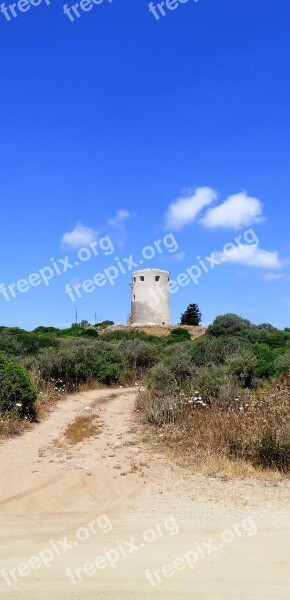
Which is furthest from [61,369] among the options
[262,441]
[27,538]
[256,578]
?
[256,578]

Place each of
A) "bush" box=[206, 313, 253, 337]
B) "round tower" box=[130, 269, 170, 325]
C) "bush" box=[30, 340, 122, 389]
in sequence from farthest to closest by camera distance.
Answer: "round tower" box=[130, 269, 170, 325]
"bush" box=[206, 313, 253, 337]
"bush" box=[30, 340, 122, 389]

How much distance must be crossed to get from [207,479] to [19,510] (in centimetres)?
264

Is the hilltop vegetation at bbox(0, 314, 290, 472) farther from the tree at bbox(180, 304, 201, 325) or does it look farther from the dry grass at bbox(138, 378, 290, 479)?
the tree at bbox(180, 304, 201, 325)

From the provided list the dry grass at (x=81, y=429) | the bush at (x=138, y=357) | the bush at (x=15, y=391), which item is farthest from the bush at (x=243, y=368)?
the bush at (x=138, y=357)

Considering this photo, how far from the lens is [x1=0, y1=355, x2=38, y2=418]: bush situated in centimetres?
1028

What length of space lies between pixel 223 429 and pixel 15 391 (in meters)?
4.71

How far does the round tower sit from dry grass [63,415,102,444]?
138 feet

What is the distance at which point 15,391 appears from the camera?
10414 mm

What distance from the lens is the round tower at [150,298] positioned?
53594 millimetres

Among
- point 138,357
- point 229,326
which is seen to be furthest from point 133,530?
point 229,326

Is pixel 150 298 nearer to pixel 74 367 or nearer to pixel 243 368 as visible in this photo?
pixel 74 367

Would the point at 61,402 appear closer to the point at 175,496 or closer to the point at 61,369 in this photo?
the point at 61,369

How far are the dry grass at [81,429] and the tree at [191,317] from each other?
152ft

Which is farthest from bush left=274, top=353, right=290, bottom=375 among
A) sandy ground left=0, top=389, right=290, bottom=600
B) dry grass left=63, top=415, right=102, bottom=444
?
sandy ground left=0, top=389, right=290, bottom=600
